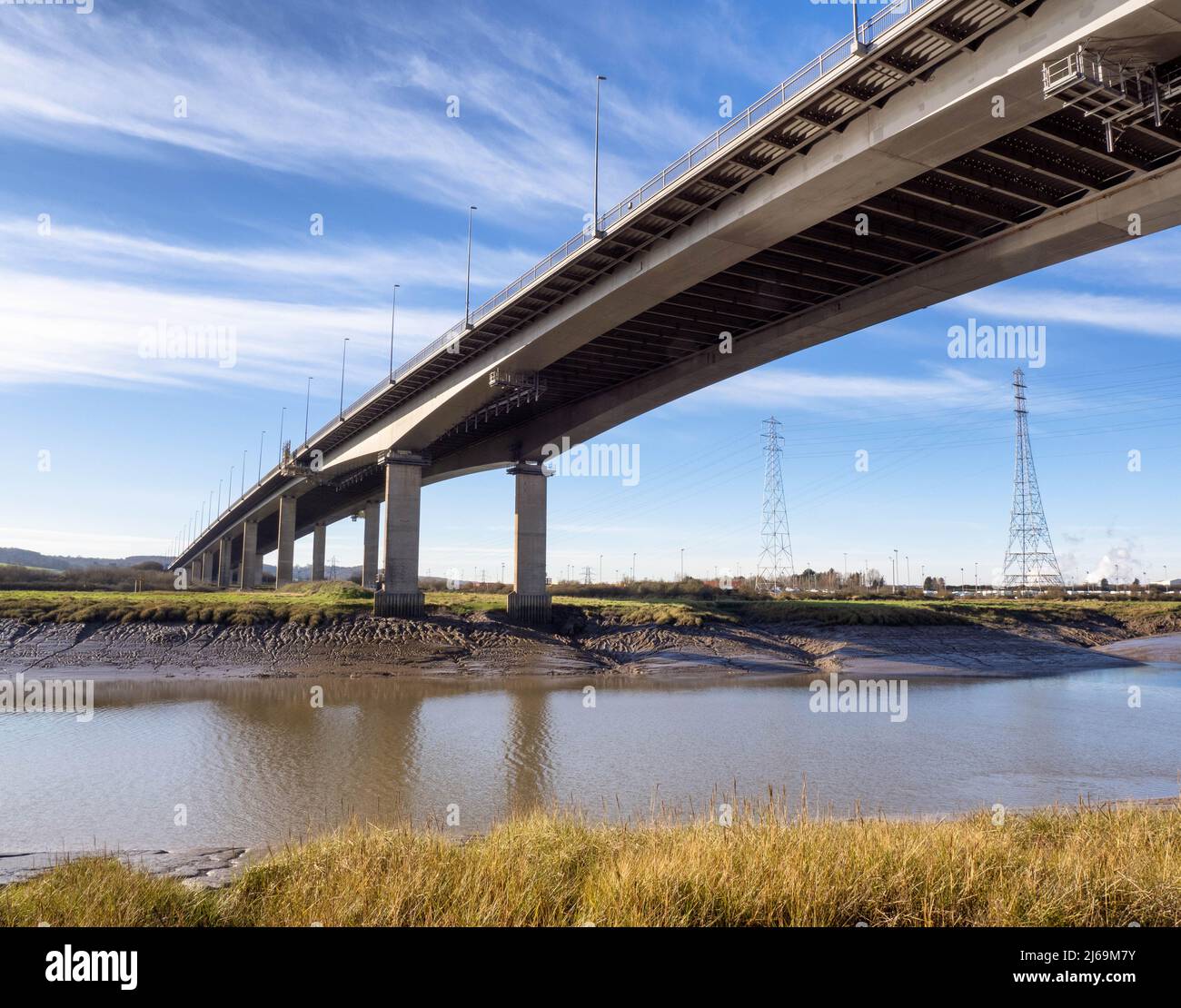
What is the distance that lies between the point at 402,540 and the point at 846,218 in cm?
3144

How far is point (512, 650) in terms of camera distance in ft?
129

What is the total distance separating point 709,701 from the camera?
2681cm

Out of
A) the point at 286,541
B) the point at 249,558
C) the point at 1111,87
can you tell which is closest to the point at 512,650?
the point at 1111,87

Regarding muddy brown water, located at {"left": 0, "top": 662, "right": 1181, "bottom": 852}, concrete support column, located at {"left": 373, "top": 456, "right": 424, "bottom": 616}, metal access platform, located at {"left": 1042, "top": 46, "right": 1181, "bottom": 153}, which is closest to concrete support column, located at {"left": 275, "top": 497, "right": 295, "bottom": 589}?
concrete support column, located at {"left": 373, "top": 456, "right": 424, "bottom": 616}

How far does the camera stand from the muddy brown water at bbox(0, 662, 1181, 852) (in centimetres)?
1270

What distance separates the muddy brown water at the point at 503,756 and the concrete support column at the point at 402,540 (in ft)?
52.2

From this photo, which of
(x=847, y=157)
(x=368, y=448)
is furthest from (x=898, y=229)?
(x=368, y=448)

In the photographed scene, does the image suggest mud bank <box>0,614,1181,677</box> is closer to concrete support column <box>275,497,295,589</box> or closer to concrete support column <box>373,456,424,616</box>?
concrete support column <box>373,456,424,616</box>

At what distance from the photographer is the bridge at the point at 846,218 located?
16562mm

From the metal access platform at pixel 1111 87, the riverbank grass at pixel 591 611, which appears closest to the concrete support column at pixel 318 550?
the riverbank grass at pixel 591 611

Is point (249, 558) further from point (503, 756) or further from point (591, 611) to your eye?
point (503, 756)
